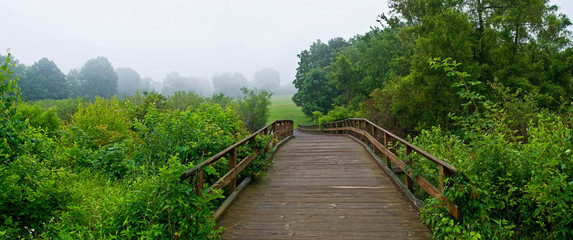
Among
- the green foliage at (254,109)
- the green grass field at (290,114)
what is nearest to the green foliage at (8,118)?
the green foliage at (254,109)

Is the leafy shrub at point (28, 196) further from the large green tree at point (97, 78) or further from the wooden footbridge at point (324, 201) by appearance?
the large green tree at point (97, 78)

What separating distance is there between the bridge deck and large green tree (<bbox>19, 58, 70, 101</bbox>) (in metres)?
84.3

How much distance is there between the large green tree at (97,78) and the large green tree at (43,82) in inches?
396

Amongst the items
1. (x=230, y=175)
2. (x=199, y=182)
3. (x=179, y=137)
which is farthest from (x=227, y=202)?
(x=179, y=137)

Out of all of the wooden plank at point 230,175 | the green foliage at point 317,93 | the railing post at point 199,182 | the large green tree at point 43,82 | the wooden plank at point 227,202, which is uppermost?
the large green tree at point 43,82

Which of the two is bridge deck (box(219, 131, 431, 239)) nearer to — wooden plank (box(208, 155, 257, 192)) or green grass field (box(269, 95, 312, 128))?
wooden plank (box(208, 155, 257, 192))

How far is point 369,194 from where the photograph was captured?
193 inches

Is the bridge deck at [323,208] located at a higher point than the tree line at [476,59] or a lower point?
lower

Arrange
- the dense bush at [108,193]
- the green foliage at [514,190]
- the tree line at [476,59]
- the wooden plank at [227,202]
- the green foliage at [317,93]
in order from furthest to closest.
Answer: the green foliage at [317,93], the tree line at [476,59], the wooden plank at [227,202], the dense bush at [108,193], the green foliage at [514,190]

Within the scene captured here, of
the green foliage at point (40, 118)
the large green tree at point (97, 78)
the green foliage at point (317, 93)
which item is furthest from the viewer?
the large green tree at point (97, 78)

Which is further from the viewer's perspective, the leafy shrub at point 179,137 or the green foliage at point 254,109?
the green foliage at point 254,109

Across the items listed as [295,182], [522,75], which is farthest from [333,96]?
[295,182]

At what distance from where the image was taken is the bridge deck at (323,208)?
11.6 ft

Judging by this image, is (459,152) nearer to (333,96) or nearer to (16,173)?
(16,173)
